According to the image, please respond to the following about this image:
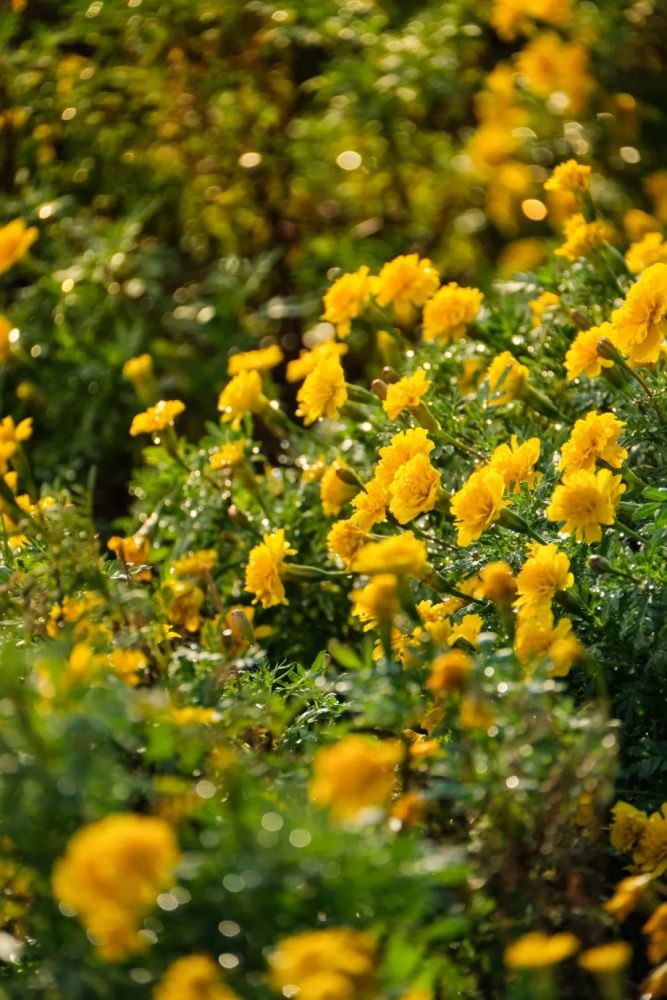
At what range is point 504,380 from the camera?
200 centimetres

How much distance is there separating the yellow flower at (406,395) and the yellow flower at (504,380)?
5.0 inches

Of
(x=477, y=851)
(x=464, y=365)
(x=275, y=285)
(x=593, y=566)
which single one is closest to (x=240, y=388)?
(x=464, y=365)

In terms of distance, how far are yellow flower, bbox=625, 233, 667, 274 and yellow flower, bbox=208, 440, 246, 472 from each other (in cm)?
83

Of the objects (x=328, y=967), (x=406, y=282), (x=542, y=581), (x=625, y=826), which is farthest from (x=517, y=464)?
(x=328, y=967)

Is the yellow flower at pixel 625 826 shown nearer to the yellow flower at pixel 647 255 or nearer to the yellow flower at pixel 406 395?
the yellow flower at pixel 406 395

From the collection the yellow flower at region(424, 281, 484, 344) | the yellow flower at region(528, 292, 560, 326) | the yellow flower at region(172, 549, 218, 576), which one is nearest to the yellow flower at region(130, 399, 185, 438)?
the yellow flower at region(172, 549, 218, 576)

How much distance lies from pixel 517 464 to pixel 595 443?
0.15m

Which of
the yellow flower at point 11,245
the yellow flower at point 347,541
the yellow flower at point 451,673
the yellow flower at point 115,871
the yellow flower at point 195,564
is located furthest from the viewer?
the yellow flower at point 11,245

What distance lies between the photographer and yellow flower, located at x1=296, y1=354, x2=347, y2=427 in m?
2.11

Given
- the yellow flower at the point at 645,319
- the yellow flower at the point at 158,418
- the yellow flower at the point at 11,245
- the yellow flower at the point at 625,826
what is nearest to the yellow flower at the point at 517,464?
the yellow flower at the point at 645,319

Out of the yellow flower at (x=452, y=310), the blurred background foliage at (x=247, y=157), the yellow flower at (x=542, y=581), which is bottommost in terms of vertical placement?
the blurred background foliage at (x=247, y=157)

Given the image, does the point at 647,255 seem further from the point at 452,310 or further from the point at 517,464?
the point at 517,464

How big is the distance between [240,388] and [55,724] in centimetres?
118

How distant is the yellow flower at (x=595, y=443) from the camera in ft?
5.60
